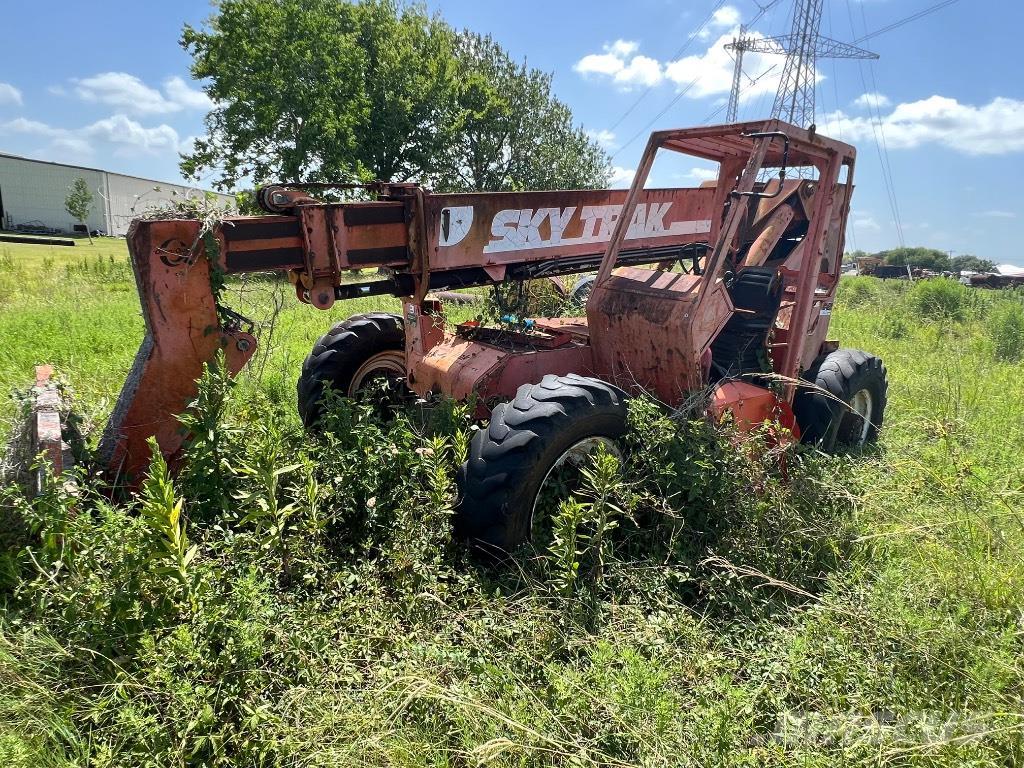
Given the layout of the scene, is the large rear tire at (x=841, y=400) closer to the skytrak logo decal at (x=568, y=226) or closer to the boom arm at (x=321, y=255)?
the skytrak logo decal at (x=568, y=226)

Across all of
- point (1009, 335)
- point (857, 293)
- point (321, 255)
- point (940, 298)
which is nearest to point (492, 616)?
point (321, 255)

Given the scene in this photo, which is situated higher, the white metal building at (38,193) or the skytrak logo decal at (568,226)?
the white metal building at (38,193)

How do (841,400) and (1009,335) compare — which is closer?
(841,400)

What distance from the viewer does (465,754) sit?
2.40 metres

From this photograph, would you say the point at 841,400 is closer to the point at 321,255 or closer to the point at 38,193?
the point at 321,255

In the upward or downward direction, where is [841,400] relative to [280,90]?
downward

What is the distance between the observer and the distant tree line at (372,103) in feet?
83.2

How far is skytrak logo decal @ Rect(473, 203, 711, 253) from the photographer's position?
15.1 feet

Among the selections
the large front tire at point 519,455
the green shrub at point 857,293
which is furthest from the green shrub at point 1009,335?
the large front tire at point 519,455

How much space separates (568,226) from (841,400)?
254cm

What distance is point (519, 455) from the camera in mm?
3461

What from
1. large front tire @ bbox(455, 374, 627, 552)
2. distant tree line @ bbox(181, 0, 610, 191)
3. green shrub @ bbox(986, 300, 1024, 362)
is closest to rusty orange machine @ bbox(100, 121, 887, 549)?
large front tire @ bbox(455, 374, 627, 552)

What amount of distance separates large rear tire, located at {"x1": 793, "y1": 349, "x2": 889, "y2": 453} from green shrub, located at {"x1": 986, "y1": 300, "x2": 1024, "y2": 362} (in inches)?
270

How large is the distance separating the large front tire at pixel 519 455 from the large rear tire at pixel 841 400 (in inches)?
91.6
